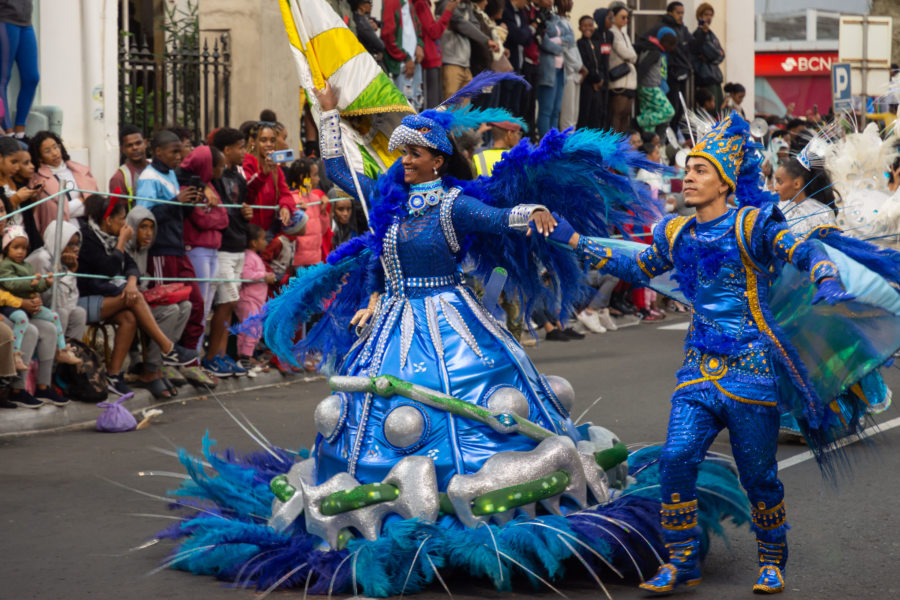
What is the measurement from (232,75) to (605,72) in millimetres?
6180

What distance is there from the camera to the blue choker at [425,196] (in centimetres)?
589

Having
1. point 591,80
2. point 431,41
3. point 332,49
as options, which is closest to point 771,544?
point 332,49

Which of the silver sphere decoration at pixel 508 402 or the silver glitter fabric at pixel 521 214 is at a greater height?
the silver glitter fabric at pixel 521 214

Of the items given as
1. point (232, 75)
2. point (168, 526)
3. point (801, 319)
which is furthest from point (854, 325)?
point (232, 75)

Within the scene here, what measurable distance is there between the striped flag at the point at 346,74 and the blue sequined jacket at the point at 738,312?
Result: 212 centimetres

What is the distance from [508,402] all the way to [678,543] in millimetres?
927

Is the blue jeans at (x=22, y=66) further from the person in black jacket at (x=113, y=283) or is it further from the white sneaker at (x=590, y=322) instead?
the white sneaker at (x=590, y=322)

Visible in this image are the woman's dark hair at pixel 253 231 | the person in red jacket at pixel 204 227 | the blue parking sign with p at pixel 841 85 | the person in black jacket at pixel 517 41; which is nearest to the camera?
the person in red jacket at pixel 204 227

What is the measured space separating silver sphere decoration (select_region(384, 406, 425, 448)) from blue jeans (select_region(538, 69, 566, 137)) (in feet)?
42.1

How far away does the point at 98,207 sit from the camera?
9.66 m

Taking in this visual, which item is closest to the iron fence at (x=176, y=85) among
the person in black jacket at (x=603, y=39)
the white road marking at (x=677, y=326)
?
the white road marking at (x=677, y=326)

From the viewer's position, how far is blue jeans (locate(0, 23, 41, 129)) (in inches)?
460

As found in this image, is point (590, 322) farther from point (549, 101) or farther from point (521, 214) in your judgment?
point (521, 214)

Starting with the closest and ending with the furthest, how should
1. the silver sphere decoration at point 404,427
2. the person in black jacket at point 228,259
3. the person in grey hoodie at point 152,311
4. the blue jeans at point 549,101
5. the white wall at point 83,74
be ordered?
the silver sphere decoration at point 404,427 < the person in grey hoodie at point 152,311 < the person in black jacket at point 228,259 < the white wall at point 83,74 < the blue jeans at point 549,101
